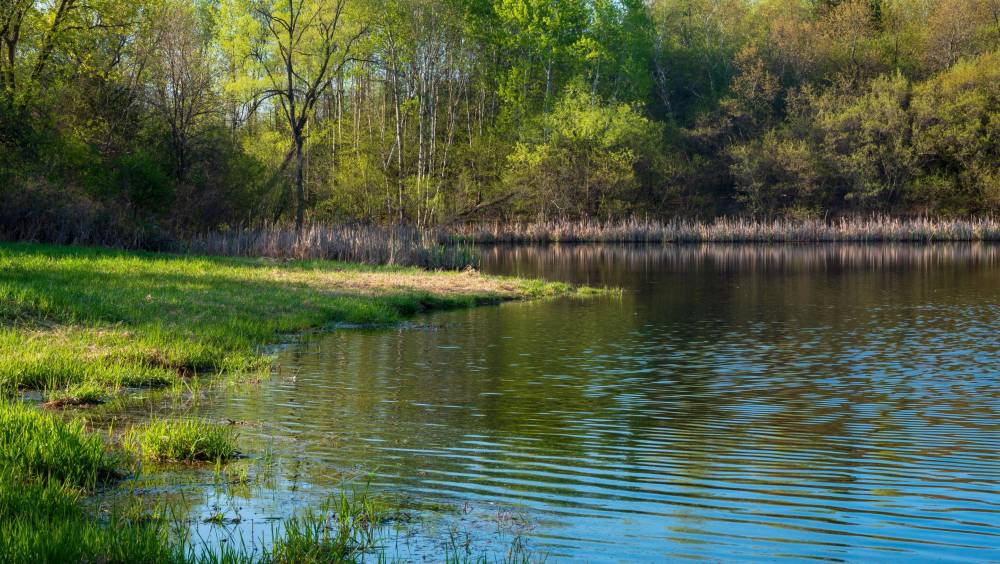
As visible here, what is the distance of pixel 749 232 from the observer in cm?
6094

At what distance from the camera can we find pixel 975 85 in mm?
66000

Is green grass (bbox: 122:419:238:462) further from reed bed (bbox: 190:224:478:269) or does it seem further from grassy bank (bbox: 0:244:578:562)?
reed bed (bbox: 190:224:478:269)

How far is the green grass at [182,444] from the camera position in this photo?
7.95 meters

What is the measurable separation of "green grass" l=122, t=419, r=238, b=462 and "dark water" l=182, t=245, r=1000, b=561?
0.52 metres

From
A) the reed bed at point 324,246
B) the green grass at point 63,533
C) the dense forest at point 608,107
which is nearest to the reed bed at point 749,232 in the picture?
the dense forest at point 608,107

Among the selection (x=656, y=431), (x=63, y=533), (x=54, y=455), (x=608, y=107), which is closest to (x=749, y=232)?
(x=608, y=107)

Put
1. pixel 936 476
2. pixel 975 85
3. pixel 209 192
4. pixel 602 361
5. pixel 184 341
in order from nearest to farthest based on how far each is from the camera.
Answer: pixel 936 476 → pixel 184 341 → pixel 602 361 → pixel 209 192 → pixel 975 85

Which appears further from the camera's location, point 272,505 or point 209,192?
point 209,192

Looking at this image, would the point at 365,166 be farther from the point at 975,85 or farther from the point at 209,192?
the point at 975,85

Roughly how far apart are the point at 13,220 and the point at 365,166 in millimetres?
31652

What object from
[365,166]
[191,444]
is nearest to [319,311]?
[191,444]

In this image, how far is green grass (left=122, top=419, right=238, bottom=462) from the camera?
795 centimetres

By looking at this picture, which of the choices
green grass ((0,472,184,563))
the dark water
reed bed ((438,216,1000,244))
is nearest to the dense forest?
reed bed ((438,216,1000,244))

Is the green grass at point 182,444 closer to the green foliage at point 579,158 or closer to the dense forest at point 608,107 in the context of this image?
the dense forest at point 608,107
